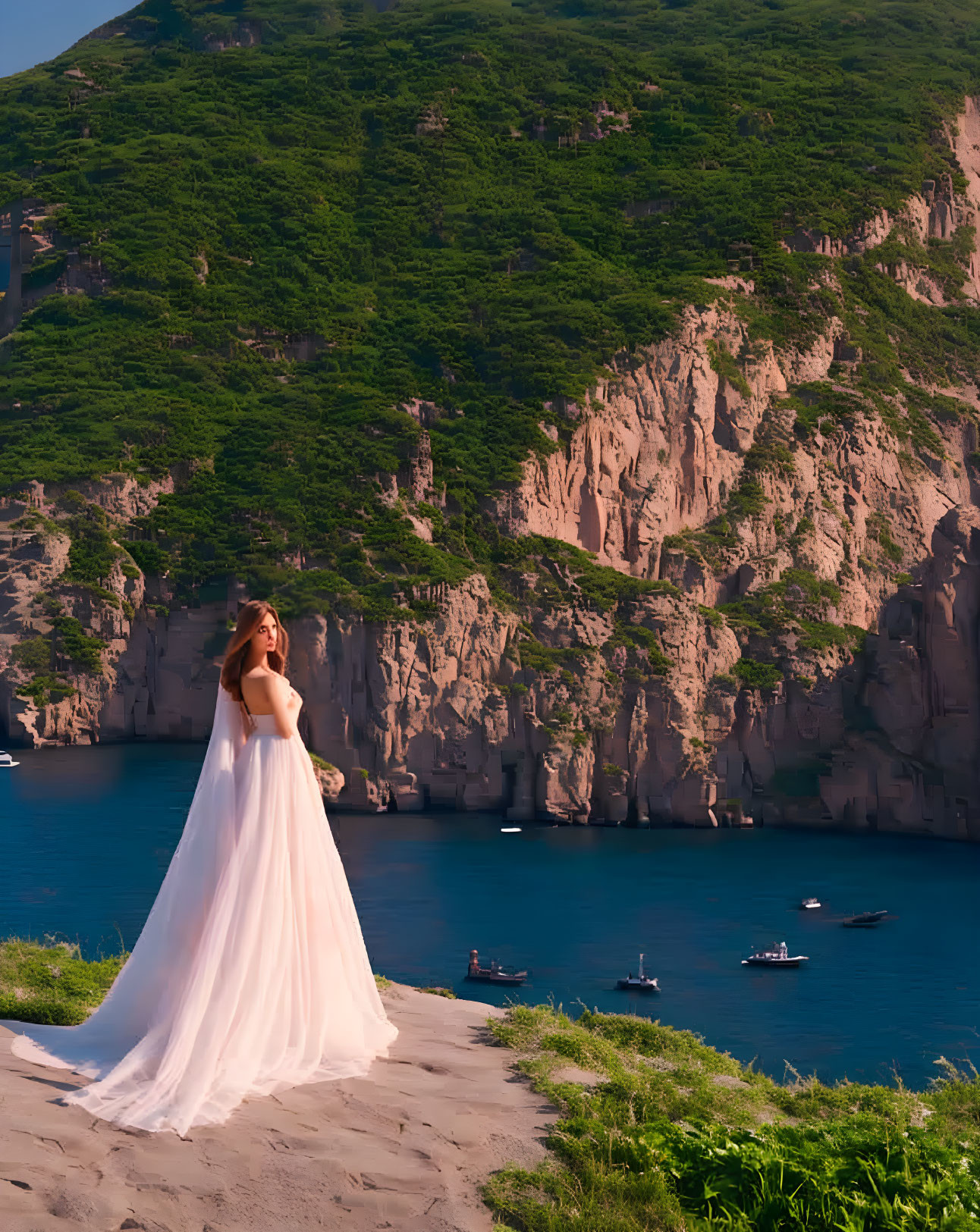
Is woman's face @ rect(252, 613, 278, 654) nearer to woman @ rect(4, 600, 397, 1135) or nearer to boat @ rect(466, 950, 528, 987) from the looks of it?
woman @ rect(4, 600, 397, 1135)

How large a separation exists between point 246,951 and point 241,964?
0.38ft

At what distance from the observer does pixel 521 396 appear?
105312mm

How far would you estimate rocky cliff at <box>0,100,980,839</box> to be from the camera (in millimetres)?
84688

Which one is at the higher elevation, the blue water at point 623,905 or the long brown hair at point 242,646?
the long brown hair at point 242,646

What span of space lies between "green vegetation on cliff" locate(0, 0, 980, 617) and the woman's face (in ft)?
250

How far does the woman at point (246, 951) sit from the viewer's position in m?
11.4

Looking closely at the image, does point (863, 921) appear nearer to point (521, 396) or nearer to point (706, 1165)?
point (521, 396)

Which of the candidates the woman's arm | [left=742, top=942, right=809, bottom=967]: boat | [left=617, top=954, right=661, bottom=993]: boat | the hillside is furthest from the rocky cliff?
the woman's arm

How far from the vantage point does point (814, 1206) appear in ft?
33.5

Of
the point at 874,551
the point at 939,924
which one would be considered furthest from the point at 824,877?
the point at 874,551

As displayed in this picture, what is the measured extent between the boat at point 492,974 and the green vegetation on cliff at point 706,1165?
135ft

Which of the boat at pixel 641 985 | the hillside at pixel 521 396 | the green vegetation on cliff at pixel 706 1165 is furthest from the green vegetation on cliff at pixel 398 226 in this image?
the green vegetation on cliff at pixel 706 1165

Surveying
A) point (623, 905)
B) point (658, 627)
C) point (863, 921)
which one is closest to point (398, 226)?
point (658, 627)

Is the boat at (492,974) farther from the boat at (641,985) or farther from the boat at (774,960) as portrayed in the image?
the boat at (774,960)
